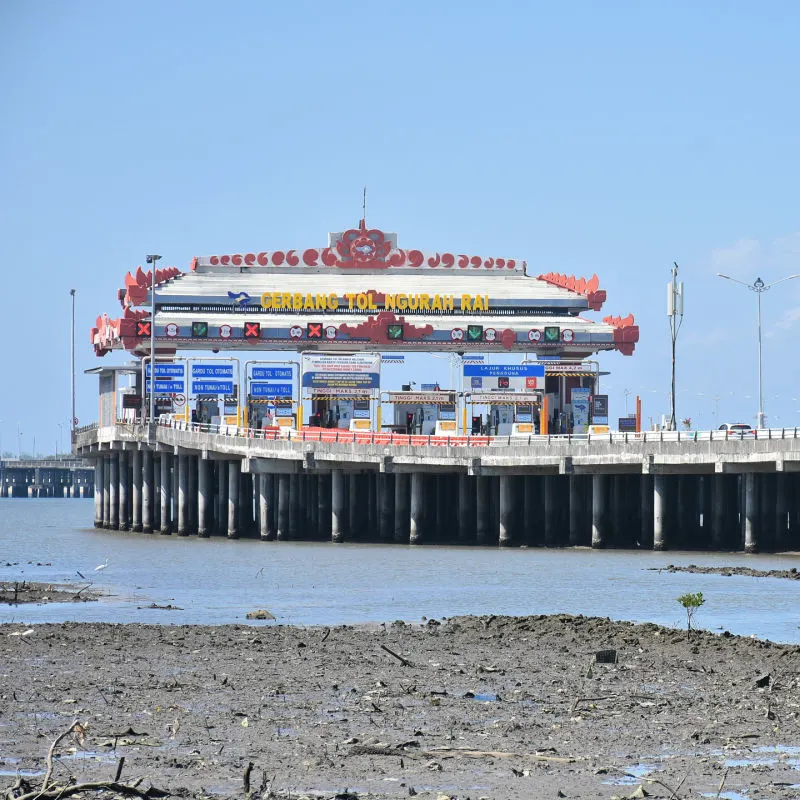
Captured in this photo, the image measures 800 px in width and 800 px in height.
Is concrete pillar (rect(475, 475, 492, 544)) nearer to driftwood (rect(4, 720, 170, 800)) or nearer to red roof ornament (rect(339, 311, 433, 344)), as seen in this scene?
red roof ornament (rect(339, 311, 433, 344))

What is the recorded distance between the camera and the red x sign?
99188mm

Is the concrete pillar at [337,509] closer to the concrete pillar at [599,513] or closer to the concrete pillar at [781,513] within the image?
the concrete pillar at [599,513]

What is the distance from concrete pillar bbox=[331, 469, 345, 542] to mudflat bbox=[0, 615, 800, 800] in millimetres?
39012

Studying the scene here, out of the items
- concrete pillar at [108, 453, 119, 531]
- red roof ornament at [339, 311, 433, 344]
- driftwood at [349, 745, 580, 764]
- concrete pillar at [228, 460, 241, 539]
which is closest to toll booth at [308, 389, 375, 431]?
red roof ornament at [339, 311, 433, 344]

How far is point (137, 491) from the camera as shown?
297ft

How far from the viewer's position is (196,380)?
9119 cm

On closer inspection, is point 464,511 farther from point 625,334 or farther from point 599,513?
point 625,334

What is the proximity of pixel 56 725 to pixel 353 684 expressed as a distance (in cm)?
517

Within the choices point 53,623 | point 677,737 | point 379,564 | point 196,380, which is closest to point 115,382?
point 196,380

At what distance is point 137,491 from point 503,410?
19.8m

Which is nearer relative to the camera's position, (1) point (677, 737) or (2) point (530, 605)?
(1) point (677, 737)

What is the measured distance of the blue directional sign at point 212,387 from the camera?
91.0 metres

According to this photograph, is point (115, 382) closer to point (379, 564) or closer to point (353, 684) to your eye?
point (379, 564)

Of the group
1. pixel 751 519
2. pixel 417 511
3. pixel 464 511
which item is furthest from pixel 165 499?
pixel 751 519
